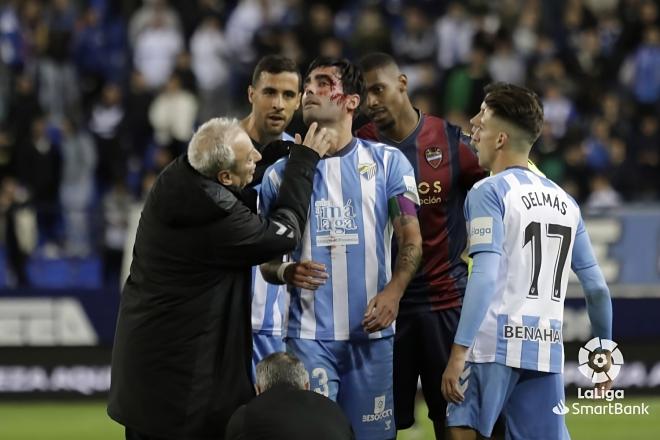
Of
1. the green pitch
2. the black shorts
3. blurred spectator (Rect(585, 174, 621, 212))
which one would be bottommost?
the green pitch

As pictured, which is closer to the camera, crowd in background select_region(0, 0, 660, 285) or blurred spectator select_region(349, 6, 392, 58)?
crowd in background select_region(0, 0, 660, 285)

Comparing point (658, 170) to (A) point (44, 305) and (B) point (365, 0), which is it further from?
(A) point (44, 305)

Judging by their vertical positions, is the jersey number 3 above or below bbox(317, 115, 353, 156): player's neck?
below

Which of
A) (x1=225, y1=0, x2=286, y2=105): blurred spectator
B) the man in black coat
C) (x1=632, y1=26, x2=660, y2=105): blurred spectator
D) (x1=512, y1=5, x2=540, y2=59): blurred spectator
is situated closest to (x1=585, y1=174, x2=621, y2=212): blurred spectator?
(x1=632, y1=26, x2=660, y2=105): blurred spectator

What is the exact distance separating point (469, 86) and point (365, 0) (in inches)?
138

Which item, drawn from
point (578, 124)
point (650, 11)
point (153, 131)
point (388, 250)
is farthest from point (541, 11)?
point (388, 250)

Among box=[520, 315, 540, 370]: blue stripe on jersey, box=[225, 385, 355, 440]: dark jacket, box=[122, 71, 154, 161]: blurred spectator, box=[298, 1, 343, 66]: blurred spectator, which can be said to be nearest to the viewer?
box=[225, 385, 355, 440]: dark jacket

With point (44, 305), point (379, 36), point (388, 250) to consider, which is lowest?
point (44, 305)

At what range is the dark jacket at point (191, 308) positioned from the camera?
20.0 ft

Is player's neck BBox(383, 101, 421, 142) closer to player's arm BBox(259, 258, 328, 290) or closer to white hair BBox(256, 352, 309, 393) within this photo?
player's arm BBox(259, 258, 328, 290)

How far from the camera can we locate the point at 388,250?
266 inches

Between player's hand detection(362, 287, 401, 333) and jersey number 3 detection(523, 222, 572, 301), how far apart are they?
749 mm

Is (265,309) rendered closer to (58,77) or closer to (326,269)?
(326,269)

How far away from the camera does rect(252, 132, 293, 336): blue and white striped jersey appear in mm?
7828
